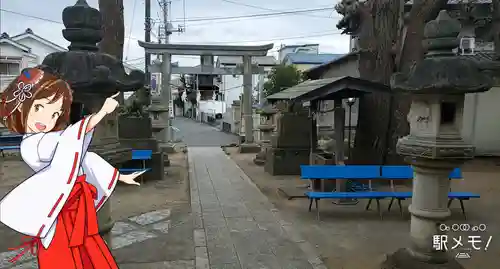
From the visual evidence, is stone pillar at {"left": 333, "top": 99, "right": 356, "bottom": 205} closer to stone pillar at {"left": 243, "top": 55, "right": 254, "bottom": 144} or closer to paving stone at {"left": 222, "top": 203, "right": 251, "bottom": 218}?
paving stone at {"left": 222, "top": 203, "right": 251, "bottom": 218}

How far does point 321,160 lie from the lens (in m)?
9.18

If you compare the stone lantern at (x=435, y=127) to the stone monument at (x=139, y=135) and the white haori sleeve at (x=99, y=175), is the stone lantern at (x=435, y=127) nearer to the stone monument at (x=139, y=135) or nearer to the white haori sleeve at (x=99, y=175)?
the white haori sleeve at (x=99, y=175)

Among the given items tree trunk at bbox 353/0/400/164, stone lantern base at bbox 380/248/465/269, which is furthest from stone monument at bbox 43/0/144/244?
tree trunk at bbox 353/0/400/164

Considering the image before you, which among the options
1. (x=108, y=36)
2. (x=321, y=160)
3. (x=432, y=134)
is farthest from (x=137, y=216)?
(x=108, y=36)

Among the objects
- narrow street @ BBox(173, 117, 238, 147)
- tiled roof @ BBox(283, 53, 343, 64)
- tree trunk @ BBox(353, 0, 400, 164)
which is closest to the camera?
tree trunk @ BBox(353, 0, 400, 164)

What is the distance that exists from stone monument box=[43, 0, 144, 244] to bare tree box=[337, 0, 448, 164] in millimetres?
7577

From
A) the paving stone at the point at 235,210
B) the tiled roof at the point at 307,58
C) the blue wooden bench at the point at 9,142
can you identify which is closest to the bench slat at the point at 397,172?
the paving stone at the point at 235,210

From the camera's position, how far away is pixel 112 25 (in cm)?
1132

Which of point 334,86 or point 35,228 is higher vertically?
point 334,86

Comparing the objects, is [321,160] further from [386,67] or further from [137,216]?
[137,216]

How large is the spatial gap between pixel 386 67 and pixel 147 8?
18596 millimetres

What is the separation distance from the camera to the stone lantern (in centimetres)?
439

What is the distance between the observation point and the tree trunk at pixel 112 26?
11172 mm

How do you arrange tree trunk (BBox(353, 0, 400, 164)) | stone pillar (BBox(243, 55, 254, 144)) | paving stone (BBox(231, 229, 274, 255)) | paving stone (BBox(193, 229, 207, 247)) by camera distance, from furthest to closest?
stone pillar (BBox(243, 55, 254, 144)), tree trunk (BBox(353, 0, 400, 164)), paving stone (BBox(193, 229, 207, 247)), paving stone (BBox(231, 229, 274, 255))
